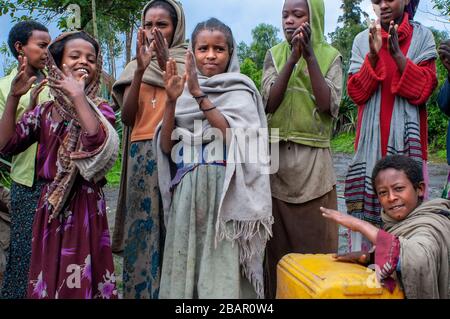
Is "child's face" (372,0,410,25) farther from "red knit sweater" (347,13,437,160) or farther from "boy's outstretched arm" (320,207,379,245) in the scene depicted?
"boy's outstretched arm" (320,207,379,245)

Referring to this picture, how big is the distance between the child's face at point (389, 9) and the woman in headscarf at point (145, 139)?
127 centimetres

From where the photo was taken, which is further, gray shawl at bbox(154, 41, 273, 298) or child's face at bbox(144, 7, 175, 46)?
child's face at bbox(144, 7, 175, 46)

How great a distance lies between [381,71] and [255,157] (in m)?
1.03

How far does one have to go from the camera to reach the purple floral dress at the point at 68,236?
8.68 ft

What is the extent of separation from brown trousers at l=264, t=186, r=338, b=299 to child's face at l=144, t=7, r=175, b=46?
1.31 metres

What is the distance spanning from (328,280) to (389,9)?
5.87 feet

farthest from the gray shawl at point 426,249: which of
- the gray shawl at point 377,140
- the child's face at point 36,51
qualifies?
the child's face at point 36,51

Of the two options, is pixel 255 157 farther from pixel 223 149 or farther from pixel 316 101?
pixel 316 101

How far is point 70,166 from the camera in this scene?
8.81 ft

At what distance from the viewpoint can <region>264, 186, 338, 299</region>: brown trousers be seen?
3309mm

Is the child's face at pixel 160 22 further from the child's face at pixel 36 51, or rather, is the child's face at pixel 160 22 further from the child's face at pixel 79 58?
the child's face at pixel 36 51

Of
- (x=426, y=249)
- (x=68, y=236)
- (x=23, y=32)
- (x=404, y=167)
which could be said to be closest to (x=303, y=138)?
(x=404, y=167)

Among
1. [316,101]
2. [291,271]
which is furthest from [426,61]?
[291,271]

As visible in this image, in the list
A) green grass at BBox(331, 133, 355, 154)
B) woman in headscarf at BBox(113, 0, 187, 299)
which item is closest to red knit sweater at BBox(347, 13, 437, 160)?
woman in headscarf at BBox(113, 0, 187, 299)
